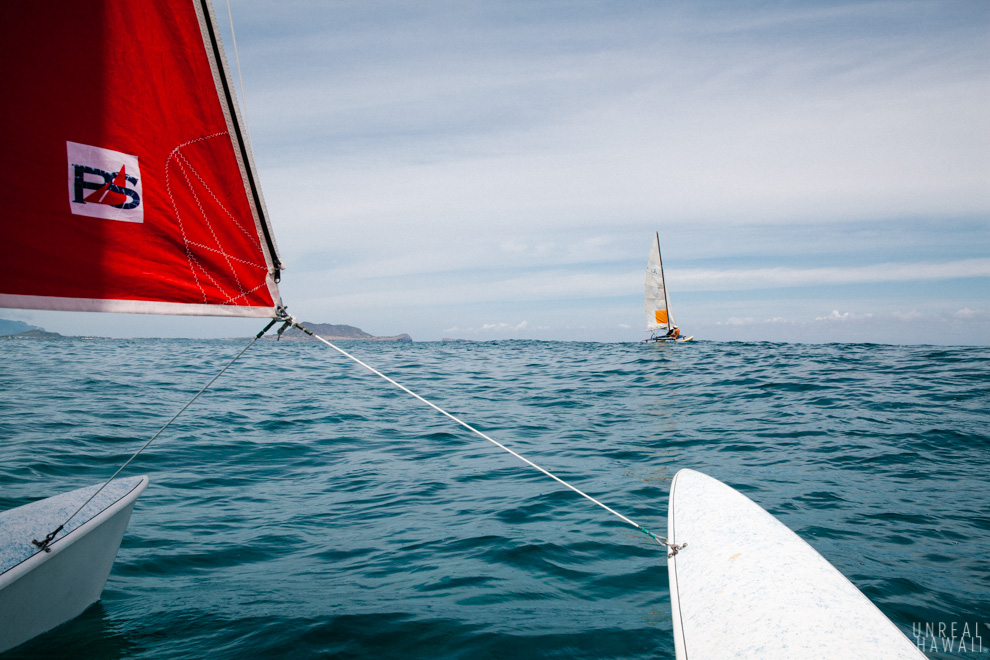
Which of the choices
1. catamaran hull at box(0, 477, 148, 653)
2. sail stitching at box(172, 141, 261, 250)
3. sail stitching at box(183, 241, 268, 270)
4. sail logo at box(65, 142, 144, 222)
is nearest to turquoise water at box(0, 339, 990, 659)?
catamaran hull at box(0, 477, 148, 653)

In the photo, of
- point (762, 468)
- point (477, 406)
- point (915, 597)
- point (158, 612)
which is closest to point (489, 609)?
point (158, 612)

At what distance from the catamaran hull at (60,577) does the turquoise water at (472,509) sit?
137 mm

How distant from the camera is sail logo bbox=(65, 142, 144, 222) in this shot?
9.25 feet

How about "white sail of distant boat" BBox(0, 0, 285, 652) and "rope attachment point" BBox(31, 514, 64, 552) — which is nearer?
"white sail of distant boat" BBox(0, 0, 285, 652)

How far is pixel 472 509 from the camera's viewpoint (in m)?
6.63

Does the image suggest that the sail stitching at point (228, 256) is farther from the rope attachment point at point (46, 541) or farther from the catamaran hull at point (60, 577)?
the catamaran hull at point (60, 577)

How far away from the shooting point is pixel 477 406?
14141 millimetres

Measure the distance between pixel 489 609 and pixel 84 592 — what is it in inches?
121

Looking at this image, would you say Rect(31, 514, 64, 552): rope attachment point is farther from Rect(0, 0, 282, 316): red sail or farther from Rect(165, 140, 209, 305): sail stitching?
Rect(165, 140, 209, 305): sail stitching

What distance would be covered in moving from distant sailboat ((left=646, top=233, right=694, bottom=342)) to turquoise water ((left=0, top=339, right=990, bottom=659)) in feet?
84.0

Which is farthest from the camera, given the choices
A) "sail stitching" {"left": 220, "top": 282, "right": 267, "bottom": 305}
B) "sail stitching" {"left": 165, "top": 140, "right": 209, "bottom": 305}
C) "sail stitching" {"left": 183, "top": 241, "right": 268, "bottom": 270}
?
"sail stitching" {"left": 220, "top": 282, "right": 267, "bottom": 305}

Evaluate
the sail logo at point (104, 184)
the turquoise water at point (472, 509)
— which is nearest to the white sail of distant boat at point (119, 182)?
the sail logo at point (104, 184)

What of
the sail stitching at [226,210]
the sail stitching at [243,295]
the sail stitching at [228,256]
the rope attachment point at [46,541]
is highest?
the sail stitching at [226,210]

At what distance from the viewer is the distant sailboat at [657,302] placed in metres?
39.4
